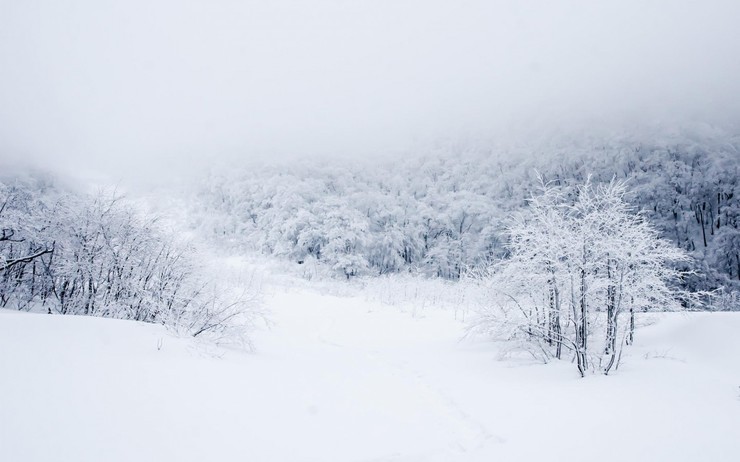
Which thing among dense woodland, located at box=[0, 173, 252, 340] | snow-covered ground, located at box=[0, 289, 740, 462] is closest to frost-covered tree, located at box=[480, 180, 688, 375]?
snow-covered ground, located at box=[0, 289, 740, 462]

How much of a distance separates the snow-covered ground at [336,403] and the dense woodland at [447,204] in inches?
1205

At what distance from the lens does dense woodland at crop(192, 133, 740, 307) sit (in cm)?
3938

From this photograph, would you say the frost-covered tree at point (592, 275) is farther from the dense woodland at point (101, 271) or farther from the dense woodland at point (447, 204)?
the dense woodland at point (447, 204)

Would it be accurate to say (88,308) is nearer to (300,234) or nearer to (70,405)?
(70,405)

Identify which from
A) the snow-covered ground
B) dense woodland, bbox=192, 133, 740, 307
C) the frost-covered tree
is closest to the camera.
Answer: the snow-covered ground

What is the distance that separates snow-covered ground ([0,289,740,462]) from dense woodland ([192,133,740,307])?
100 feet

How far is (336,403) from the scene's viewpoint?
552 centimetres

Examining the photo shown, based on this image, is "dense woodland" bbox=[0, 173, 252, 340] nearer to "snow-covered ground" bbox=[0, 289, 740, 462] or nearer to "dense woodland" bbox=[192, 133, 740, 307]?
"snow-covered ground" bbox=[0, 289, 740, 462]

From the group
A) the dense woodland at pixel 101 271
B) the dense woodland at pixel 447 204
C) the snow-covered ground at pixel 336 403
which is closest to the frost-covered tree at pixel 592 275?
the snow-covered ground at pixel 336 403

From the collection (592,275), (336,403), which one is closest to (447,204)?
(592,275)

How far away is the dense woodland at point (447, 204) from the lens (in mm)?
39375

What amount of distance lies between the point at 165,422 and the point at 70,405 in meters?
0.79

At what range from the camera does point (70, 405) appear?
10.7ft

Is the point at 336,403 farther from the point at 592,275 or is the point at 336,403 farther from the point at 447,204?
the point at 447,204
